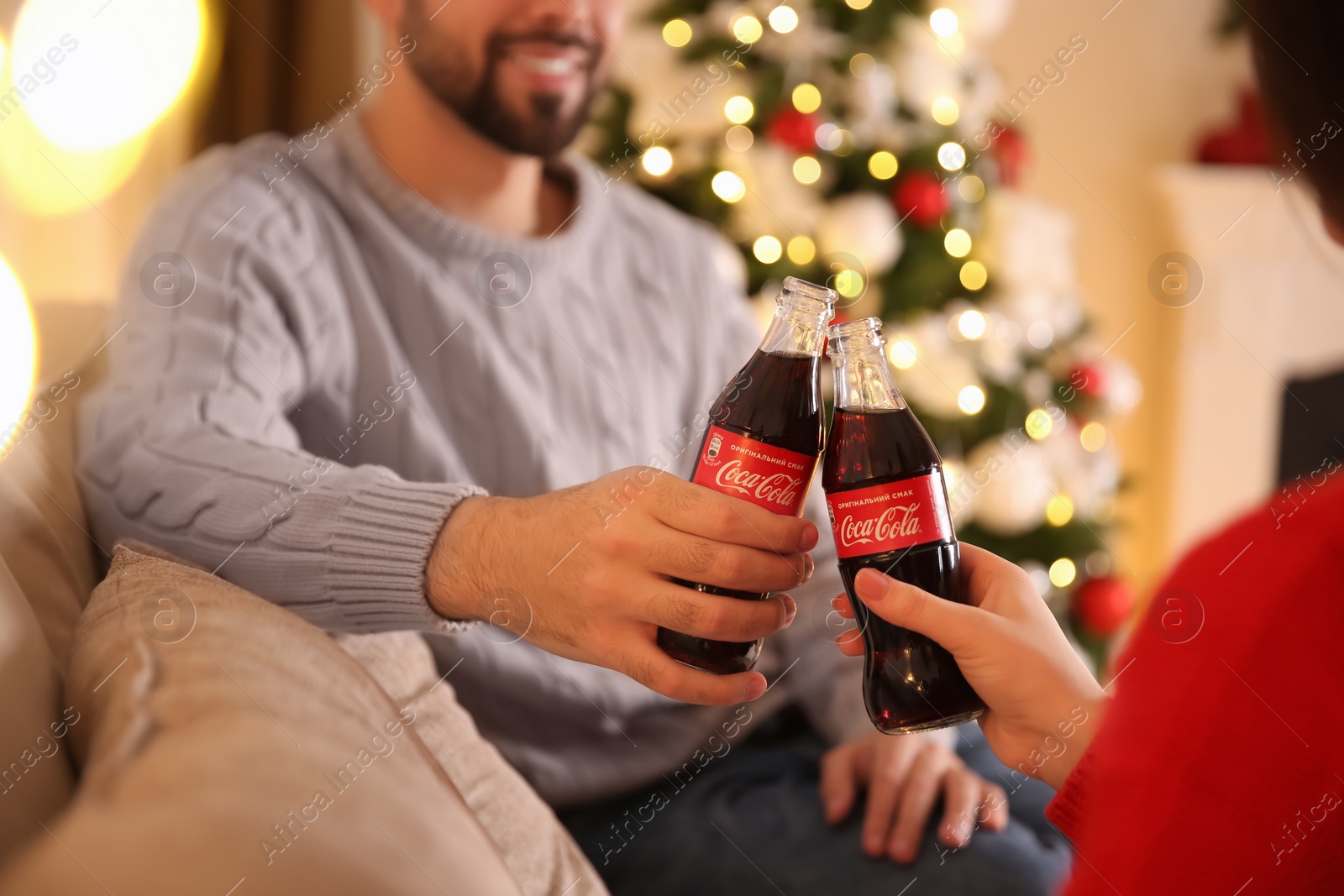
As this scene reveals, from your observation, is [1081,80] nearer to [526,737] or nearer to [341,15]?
[341,15]

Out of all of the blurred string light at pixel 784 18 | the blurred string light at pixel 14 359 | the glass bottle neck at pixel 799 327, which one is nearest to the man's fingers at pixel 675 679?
the glass bottle neck at pixel 799 327

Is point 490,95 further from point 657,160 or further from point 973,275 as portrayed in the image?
point 973,275

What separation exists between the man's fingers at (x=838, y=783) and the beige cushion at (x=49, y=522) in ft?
2.03

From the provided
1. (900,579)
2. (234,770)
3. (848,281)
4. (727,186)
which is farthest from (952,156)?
(234,770)

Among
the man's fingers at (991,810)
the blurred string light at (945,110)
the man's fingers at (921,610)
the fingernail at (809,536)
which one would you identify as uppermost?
the blurred string light at (945,110)

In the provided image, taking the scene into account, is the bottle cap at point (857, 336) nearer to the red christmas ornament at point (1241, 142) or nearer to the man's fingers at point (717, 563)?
the man's fingers at point (717, 563)

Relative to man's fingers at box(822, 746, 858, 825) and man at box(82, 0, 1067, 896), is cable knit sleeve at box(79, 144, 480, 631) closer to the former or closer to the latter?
man at box(82, 0, 1067, 896)

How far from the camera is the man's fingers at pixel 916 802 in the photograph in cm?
82

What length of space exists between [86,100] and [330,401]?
3.42ft

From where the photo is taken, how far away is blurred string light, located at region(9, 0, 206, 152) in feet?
4.62

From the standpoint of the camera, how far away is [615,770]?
3.08 ft

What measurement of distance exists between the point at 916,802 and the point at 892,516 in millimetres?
383

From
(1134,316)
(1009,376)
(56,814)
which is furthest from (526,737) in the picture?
(1134,316)

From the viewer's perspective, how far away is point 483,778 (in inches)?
28.5
